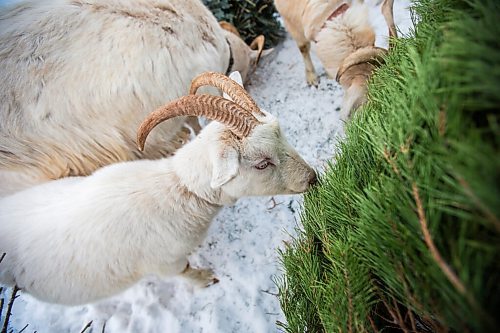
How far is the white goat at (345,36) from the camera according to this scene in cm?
347

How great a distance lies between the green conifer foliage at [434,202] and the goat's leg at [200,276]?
185 centimetres

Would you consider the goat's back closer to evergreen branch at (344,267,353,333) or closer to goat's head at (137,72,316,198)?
goat's head at (137,72,316,198)

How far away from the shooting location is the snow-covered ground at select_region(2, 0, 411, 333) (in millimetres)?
3064

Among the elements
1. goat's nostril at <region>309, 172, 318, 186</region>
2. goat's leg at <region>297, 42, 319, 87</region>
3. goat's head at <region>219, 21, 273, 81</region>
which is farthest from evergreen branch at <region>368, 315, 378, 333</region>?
goat's leg at <region>297, 42, 319, 87</region>

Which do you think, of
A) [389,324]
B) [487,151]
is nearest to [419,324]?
[389,324]

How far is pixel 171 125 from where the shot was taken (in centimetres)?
323

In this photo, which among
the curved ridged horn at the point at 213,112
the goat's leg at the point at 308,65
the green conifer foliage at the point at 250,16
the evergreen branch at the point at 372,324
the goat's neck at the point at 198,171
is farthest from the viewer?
the green conifer foliage at the point at 250,16

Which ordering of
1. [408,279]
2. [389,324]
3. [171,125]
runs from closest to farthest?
[408,279]
[389,324]
[171,125]

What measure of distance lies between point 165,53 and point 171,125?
26.6 inches

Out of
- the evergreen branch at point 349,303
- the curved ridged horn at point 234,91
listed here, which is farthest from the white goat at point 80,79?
the evergreen branch at point 349,303

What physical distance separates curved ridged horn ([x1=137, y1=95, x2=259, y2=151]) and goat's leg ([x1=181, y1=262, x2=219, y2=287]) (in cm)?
150

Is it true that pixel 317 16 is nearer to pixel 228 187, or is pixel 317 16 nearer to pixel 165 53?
pixel 165 53

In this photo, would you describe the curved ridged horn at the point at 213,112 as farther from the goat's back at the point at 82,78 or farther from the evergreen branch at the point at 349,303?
the evergreen branch at the point at 349,303

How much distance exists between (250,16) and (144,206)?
15.6 ft
